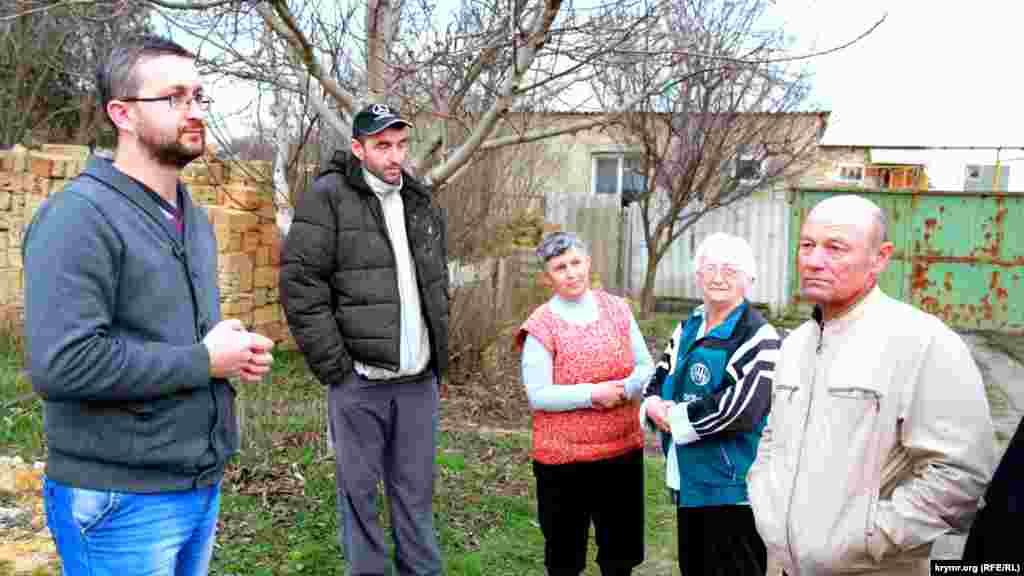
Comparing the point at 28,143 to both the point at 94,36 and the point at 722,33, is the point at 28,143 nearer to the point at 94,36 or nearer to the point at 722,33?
the point at 94,36

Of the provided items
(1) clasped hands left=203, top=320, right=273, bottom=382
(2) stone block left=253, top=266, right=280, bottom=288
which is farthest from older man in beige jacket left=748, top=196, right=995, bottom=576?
(2) stone block left=253, top=266, right=280, bottom=288

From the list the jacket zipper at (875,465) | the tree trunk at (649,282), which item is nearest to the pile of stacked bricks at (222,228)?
the tree trunk at (649,282)

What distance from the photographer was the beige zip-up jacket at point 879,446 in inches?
84.3

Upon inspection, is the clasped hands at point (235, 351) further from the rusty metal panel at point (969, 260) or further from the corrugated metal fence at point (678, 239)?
the rusty metal panel at point (969, 260)

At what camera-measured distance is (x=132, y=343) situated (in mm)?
2008

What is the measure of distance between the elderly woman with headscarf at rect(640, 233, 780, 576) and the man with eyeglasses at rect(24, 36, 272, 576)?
1726mm

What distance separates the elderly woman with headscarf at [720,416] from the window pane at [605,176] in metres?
14.4

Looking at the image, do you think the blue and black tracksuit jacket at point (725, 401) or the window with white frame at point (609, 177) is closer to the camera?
the blue and black tracksuit jacket at point (725, 401)

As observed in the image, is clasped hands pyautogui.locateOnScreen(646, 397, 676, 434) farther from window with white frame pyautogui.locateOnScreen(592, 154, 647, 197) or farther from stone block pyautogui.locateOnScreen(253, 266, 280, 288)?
window with white frame pyautogui.locateOnScreen(592, 154, 647, 197)

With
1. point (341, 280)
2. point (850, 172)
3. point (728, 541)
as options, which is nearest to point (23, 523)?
point (341, 280)

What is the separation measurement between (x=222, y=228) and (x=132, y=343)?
664cm

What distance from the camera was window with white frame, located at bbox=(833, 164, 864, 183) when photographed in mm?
17109

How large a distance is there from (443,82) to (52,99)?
1100 centimetres

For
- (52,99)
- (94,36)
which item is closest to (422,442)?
(94,36)
